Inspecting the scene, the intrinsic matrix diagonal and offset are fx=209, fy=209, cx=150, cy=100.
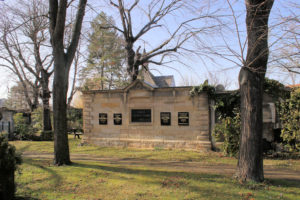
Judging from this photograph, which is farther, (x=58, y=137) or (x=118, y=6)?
(x=118, y=6)

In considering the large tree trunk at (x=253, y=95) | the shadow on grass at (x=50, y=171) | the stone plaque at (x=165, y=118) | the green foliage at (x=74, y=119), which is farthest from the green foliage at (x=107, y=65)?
the large tree trunk at (x=253, y=95)

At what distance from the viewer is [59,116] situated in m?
8.09

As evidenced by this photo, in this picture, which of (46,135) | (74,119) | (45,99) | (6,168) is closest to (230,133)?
(6,168)

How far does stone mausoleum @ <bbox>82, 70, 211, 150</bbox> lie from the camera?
1174 centimetres

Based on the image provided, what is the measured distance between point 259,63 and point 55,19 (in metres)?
7.84

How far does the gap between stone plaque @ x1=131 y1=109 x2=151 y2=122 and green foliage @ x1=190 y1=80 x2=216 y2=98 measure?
290cm

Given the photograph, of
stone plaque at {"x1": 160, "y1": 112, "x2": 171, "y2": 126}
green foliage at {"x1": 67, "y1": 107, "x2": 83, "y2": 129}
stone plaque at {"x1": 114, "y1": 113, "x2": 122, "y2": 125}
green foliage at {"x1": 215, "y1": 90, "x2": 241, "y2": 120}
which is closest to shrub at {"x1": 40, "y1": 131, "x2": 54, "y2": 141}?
green foliage at {"x1": 67, "y1": 107, "x2": 83, "y2": 129}

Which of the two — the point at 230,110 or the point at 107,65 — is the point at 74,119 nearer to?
the point at 107,65

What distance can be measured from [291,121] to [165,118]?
6224 millimetres

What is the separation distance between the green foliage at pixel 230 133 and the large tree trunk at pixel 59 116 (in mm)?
7286

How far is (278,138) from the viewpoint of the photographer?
10.6 meters

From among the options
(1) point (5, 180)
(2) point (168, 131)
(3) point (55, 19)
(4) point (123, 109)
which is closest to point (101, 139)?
(4) point (123, 109)

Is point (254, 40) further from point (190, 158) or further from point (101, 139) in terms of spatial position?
point (101, 139)

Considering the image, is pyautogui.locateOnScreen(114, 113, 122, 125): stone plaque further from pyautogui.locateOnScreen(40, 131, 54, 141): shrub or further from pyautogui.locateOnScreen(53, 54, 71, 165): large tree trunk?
pyautogui.locateOnScreen(40, 131, 54, 141): shrub
